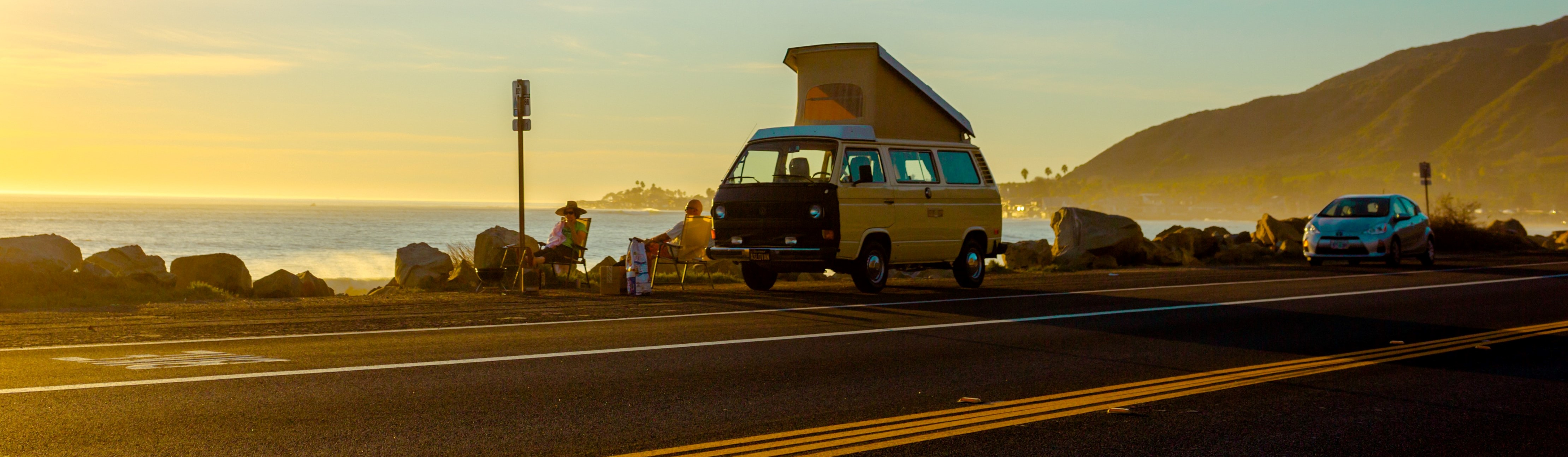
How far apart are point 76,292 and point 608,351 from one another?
29.5 ft

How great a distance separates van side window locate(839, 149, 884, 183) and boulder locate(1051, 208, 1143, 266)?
1152cm

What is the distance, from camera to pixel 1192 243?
28.2m

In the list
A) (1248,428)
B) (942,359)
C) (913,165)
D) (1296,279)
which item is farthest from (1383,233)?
(1248,428)

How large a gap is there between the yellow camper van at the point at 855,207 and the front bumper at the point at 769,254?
0.04 ft

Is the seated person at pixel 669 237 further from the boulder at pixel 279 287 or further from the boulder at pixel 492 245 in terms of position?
the boulder at pixel 279 287

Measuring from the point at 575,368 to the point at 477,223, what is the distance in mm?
135037

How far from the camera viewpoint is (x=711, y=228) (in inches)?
642

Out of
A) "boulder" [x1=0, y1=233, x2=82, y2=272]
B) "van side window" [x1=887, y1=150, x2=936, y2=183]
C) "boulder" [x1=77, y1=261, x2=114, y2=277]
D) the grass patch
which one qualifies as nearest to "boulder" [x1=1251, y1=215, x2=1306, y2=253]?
"van side window" [x1=887, y1=150, x2=936, y2=183]

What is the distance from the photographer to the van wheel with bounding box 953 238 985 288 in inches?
649

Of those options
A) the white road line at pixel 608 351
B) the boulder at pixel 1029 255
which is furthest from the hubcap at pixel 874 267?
the boulder at pixel 1029 255

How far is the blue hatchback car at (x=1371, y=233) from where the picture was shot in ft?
73.8

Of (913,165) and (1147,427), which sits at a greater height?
(913,165)

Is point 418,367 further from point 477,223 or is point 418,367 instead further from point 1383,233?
point 477,223

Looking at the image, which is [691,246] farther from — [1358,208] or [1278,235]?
[1278,235]
